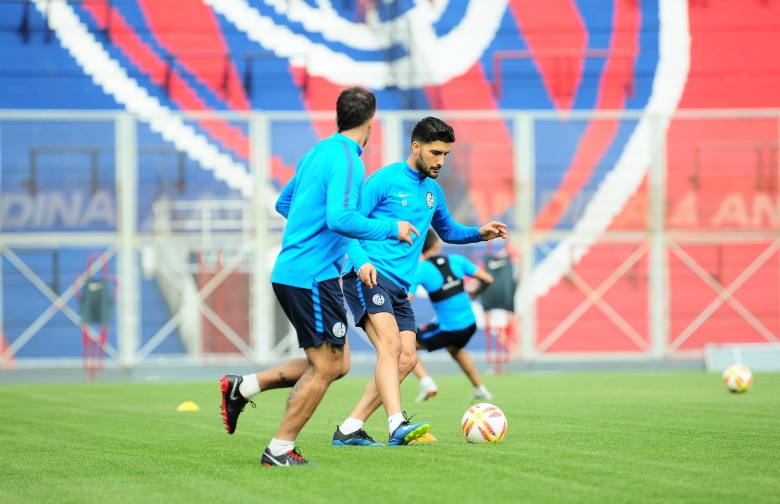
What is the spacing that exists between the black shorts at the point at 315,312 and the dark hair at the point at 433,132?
1.44m

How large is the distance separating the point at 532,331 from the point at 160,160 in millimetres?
6642

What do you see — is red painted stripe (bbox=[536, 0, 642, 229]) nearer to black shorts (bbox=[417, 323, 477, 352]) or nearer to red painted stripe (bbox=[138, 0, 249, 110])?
red painted stripe (bbox=[138, 0, 249, 110])

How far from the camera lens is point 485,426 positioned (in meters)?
6.25

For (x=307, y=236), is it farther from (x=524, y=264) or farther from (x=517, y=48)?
(x=517, y=48)

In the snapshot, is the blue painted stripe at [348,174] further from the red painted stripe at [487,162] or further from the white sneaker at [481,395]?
the red painted stripe at [487,162]

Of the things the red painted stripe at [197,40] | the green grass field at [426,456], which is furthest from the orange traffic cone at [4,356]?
the green grass field at [426,456]

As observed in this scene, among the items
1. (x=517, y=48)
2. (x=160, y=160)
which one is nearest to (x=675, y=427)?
(x=160, y=160)

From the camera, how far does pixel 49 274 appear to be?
17594 millimetres

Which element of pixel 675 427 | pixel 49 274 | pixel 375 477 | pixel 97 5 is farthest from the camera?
pixel 97 5

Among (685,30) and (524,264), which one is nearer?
(524,264)

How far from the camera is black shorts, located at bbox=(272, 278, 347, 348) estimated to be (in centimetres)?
521

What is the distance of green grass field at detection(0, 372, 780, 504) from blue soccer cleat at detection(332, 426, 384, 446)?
114mm

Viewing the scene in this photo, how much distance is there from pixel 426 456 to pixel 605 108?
55.8 ft

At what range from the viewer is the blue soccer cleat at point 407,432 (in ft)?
19.3
